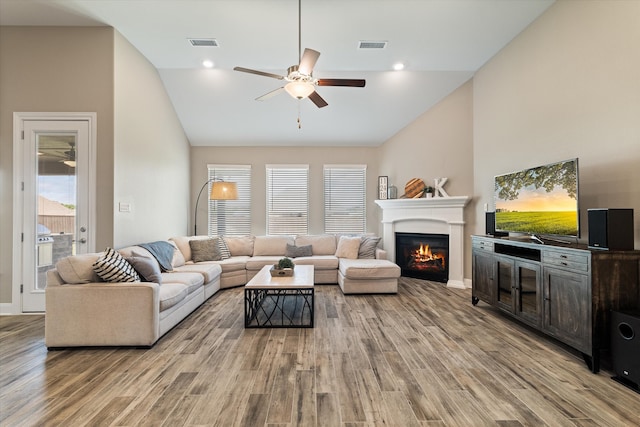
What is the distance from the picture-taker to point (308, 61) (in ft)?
9.47

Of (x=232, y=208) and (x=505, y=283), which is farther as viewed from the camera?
(x=232, y=208)

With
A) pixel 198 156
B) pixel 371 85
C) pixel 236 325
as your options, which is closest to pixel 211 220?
pixel 198 156

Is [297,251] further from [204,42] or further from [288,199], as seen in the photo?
[204,42]

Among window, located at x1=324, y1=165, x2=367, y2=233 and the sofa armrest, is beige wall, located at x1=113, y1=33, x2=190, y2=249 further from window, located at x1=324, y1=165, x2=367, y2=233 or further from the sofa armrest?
window, located at x1=324, y1=165, x2=367, y2=233

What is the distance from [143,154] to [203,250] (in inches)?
74.2

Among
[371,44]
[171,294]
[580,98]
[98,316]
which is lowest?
[98,316]

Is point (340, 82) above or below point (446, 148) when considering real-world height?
above

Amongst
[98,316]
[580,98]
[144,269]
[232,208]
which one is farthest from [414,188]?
[98,316]

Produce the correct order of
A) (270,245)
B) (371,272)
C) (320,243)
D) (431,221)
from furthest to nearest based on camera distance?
(320,243) < (270,245) < (431,221) < (371,272)

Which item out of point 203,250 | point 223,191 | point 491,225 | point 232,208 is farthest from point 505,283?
point 232,208

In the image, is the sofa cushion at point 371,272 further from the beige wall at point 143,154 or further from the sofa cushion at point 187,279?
the beige wall at point 143,154

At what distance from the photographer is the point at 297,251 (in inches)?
235

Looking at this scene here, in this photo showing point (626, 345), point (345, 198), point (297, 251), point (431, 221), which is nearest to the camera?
point (626, 345)

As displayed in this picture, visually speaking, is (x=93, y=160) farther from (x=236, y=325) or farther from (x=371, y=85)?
(x=371, y=85)
